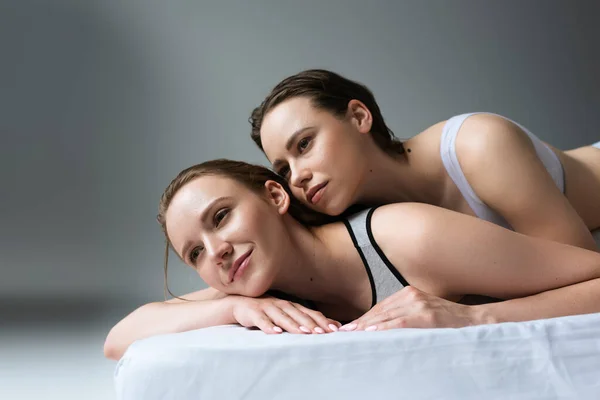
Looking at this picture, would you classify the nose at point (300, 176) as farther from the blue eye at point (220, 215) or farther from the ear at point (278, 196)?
the blue eye at point (220, 215)

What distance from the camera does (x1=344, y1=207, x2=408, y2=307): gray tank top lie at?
1630mm

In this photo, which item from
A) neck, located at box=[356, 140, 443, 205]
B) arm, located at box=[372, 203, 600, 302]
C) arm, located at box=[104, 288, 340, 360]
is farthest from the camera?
neck, located at box=[356, 140, 443, 205]

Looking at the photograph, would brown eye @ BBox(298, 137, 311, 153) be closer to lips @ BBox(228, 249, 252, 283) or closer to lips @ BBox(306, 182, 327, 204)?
lips @ BBox(306, 182, 327, 204)

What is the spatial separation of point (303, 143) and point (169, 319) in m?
0.56

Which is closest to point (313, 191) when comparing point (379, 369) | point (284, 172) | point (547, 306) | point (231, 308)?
point (284, 172)

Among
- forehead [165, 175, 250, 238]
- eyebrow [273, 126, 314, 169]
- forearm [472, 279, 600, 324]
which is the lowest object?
forearm [472, 279, 600, 324]

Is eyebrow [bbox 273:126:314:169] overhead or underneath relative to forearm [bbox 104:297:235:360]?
overhead

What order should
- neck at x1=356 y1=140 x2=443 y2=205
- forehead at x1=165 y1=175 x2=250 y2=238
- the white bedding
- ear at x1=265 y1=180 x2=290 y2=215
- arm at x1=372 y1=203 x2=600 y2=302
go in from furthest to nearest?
neck at x1=356 y1=140 x2=443 y2=205
ear at x1=265 y1=180 x2=290 y2=215
forehead at x1=165 y1=175 x2=250 y2=238
arm at x1=372 y1=203 x2=600 y2=302
the white bedding

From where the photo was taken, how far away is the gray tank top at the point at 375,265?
5.35ft

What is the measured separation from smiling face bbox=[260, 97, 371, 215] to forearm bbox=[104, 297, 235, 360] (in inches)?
15.7

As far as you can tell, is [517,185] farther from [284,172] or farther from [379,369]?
[379,369]

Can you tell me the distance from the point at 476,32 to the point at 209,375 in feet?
9.86

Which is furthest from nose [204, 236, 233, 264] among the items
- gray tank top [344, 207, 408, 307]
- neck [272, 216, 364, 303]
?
gray tank top [344, 207, 408, 307]

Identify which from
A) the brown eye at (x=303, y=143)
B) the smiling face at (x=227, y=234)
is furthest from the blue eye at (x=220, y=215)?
the brown eye at (x=303, y=143)
